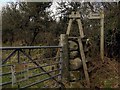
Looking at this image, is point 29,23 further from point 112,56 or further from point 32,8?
point 112,56

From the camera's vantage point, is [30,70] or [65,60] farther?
[65,60]

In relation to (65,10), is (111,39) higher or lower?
lower

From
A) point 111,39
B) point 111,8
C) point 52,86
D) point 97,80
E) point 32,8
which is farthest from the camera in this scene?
point 32,8

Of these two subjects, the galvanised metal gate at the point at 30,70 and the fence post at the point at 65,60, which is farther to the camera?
the fence post at the point at 65,60

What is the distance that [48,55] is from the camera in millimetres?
10250

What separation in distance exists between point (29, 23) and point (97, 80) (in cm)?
722

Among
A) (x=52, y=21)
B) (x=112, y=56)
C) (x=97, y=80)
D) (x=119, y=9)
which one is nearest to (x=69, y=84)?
(x=97, y=80)

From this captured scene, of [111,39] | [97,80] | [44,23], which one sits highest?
[44,23]

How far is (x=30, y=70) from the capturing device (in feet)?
17.5

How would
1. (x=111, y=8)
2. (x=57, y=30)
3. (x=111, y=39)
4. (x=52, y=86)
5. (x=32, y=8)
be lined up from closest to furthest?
(x=52, y=86), (x=111, y=39), (x=111, y=8), (x=57, y=30), (x=32, y=8)

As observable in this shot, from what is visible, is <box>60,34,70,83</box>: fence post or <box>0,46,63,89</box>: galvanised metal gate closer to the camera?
<box>0,46,63,89</box>: galvanised metal gate

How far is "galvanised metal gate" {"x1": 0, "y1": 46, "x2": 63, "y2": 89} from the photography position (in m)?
3.90

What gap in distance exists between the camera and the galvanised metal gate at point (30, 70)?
390 cm

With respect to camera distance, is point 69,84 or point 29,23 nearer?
point 69,84
